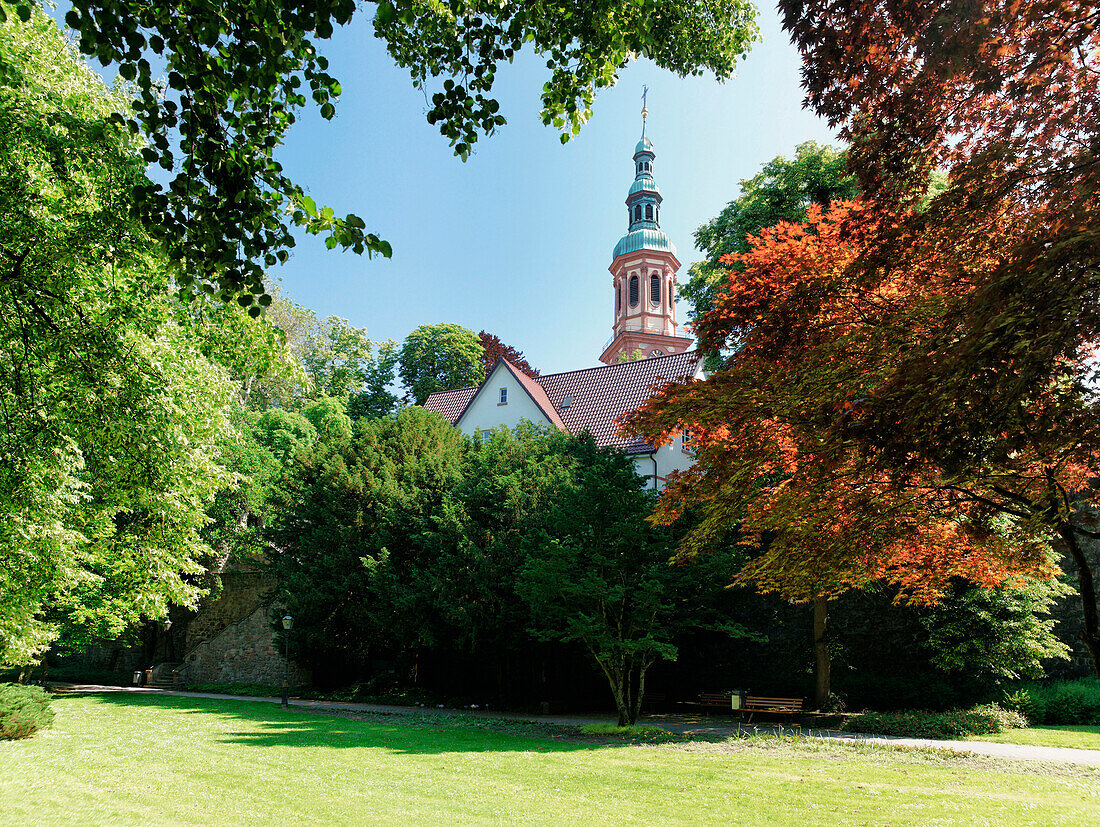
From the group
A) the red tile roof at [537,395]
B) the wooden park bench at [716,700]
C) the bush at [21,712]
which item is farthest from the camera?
the red tile roof at [537,395]

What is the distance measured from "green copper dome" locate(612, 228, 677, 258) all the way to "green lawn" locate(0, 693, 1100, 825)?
45214mm

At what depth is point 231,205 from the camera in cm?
400

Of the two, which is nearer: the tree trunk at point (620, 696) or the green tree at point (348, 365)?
the tree trunk at point (620, 696)

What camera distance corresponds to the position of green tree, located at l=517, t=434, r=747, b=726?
14.1 m

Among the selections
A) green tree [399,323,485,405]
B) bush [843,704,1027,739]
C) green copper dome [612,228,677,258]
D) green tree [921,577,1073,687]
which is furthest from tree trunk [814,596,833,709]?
green copper dome [612,228,677,258]

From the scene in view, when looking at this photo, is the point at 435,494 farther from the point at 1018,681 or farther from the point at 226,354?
the point at 1018,681

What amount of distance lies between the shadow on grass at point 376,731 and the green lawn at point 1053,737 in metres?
7.94

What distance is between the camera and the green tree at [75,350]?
6855mm

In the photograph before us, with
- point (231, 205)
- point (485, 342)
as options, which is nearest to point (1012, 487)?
point (231, 205)

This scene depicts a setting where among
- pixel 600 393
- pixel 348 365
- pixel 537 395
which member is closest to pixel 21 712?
pixel 537 395

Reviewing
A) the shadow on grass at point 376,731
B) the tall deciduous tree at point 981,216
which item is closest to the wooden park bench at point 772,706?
the shadow on grass at point 376,731

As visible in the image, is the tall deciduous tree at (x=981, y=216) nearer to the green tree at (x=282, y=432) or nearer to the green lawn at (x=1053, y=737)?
the green lawn at (x=1053, y=737)

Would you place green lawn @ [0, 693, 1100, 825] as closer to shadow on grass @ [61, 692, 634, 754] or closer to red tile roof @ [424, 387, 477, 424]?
shadow on grass @ [61, 692, 634, 754]

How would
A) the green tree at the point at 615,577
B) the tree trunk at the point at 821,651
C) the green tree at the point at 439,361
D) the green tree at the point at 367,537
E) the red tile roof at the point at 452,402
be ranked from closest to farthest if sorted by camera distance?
the green tree at the point at 615,577 < the tree trunk at the point at 821,651 < the green tree at the point at 367,537 < the red tile roof at the point at 452,402 < the green tree at the point at 439,361
